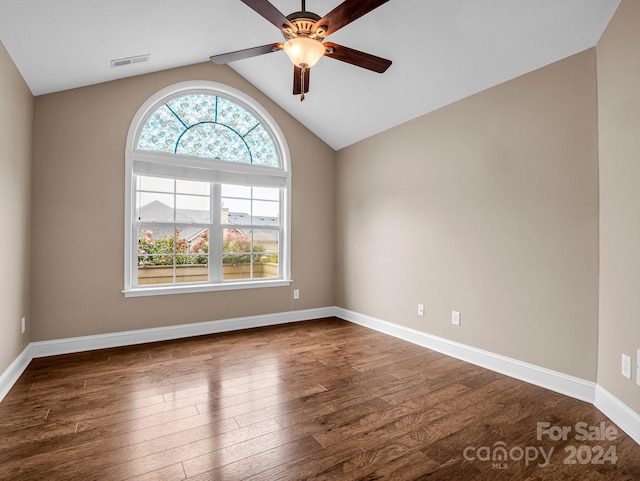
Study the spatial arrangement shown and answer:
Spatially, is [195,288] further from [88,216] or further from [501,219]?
[501,219]

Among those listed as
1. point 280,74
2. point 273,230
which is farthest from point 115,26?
point 273,230

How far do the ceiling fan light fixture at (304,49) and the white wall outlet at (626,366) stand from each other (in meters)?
2.65

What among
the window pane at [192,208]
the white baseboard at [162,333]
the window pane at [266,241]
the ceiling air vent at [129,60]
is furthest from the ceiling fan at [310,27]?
the white baseboard at [162,333]

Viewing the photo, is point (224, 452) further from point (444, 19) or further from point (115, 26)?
point (444, 19)

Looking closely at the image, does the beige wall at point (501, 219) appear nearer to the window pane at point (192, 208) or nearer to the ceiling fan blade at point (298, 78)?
the ceiling fan blade at point (298, 78)

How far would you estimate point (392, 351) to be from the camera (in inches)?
133

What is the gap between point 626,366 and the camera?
2.02 m

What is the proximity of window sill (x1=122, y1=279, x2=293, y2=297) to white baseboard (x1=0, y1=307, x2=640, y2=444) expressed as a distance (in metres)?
0.38

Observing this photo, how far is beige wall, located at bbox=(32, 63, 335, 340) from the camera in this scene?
10.5ft

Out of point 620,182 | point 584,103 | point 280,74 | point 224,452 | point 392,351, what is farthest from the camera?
point 280,74

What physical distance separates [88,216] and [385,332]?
3.40m

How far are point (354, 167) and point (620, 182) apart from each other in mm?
2908

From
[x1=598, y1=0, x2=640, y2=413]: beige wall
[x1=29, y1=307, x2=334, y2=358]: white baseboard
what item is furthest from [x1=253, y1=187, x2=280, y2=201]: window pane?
[x1=598, y1=0, x2=640, y2=413]: beige wall

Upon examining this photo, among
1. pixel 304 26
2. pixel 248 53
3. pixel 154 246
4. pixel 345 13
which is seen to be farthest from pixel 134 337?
pixel 345 13
